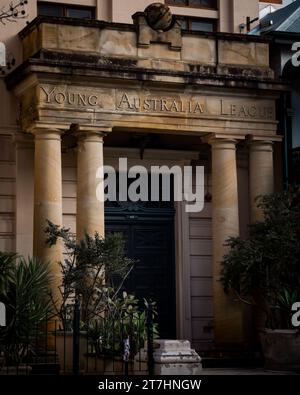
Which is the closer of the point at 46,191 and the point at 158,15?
the point at 46,191

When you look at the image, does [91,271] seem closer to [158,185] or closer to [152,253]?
[152,253]

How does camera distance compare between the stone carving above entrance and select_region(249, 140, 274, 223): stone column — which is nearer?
the stone carving above entrance

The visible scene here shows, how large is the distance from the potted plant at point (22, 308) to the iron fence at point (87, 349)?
2 centimetres

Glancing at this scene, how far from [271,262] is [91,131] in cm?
472

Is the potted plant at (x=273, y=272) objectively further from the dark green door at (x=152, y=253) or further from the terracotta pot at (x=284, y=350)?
the dark green door at (x=152, y=253)

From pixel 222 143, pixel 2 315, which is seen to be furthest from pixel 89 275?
pixel 222 143

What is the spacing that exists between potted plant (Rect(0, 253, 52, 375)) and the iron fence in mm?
23

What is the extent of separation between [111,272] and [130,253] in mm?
4263

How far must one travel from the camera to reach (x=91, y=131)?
2228 cm

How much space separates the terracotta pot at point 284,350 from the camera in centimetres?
2017

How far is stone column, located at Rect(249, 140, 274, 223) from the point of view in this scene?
23766 mm

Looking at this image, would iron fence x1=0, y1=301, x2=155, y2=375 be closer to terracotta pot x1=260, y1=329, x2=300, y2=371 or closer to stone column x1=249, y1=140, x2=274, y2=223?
terracotta pot x1=260, y1=329, x2=300, y2=371

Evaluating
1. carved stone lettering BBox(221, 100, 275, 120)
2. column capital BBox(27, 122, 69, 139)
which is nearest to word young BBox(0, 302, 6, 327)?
column capital BBox(27, 122, 69, 139)

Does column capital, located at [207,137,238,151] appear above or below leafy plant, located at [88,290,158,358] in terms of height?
above
